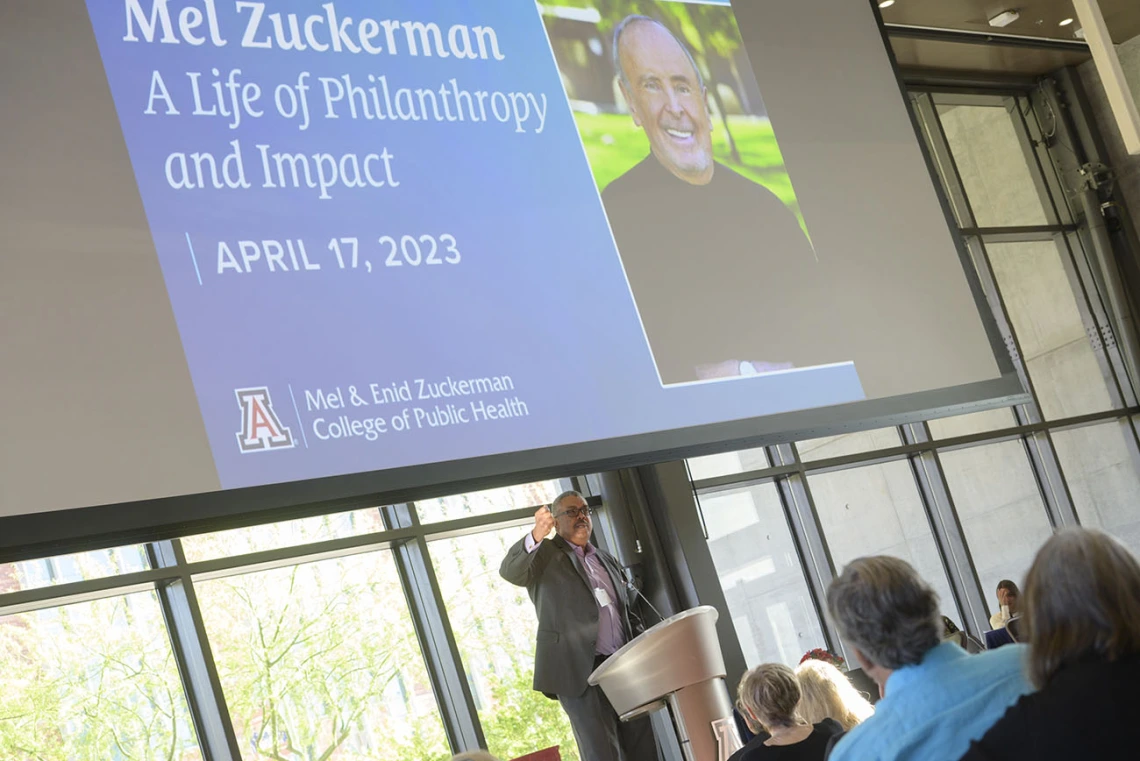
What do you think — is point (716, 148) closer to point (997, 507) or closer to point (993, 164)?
Result: point (997, 507)

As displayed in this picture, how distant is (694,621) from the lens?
3.35 metres

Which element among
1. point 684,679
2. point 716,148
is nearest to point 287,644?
point 684,679

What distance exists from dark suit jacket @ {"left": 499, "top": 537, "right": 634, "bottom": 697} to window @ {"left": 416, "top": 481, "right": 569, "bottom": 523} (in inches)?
40.3

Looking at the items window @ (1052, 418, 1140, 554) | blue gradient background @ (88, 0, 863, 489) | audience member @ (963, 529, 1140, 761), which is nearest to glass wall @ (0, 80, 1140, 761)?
window @ (1052, 418, 1140, 554)

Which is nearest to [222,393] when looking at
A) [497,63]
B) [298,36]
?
[298,36]

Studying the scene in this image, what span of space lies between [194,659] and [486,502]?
159 cm

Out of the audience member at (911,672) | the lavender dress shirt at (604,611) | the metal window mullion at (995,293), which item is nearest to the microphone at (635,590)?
the lavender dress shirt at (604,611)

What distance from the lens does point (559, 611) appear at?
426 cm

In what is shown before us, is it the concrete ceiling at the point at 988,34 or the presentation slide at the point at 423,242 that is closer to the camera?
the presentation slide at the point at 423,242

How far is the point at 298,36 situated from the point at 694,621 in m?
1.97

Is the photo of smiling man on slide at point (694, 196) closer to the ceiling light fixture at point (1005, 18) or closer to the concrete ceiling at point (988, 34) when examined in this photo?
the concrete ceiling at point (988, 34)

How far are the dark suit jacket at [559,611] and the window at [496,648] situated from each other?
1.02 m

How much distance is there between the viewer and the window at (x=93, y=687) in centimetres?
418

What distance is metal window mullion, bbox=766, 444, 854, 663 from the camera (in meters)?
6.98
